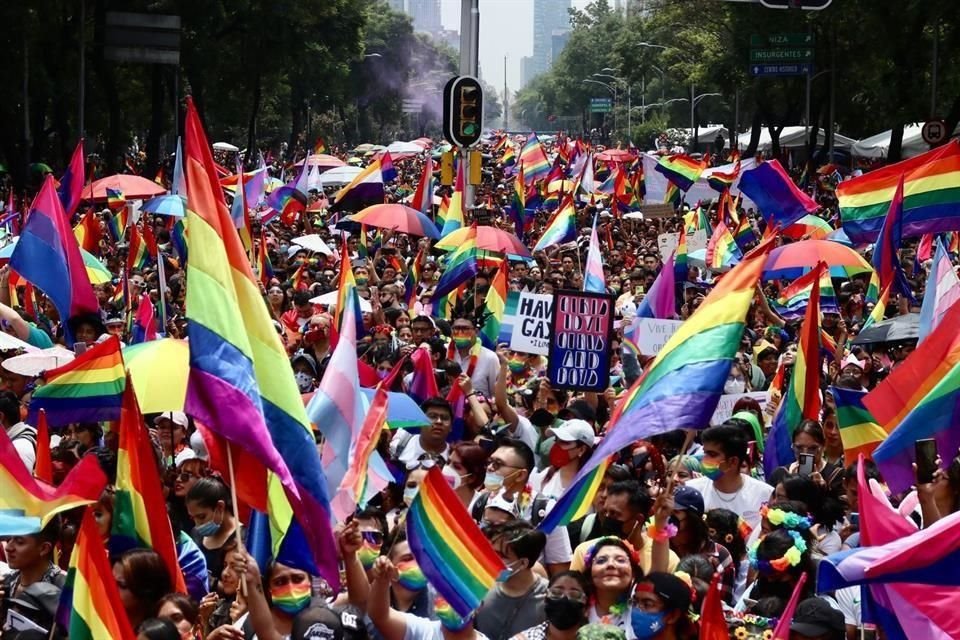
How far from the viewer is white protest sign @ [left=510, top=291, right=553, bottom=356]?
36.4 ft

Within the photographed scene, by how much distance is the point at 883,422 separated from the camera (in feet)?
25.1

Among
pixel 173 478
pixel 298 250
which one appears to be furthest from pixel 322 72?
pixel 173 478

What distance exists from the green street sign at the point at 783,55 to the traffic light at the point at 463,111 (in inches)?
892

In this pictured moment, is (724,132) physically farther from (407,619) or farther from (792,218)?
(407,619)

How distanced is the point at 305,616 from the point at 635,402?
6.36 ft

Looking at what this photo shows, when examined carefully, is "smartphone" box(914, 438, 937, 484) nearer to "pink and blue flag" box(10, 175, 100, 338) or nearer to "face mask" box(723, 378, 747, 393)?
"face mask" box(723, 378, 747, 393)

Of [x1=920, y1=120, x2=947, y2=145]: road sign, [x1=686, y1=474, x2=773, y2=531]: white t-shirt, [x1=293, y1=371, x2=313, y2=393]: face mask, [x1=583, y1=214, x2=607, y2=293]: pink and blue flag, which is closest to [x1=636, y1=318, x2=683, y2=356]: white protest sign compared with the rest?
[x1=583, y1=214, x2=607, y2=293]: pink and blue flag

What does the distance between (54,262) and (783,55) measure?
101 feet

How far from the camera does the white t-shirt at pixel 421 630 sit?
18.6 ft

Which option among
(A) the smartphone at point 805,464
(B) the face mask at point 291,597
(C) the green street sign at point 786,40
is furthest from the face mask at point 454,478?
(C) the green street sign at point 786,40

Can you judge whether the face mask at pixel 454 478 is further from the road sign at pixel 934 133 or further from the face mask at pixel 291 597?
the road sign at pixel 934 133

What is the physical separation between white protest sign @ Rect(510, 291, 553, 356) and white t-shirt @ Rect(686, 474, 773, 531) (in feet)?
11.4

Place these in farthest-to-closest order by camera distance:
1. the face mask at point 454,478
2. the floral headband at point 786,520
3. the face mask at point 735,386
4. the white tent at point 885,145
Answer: the white tent at point 885,145 → the face mask at point 735,386 → the face mask at point 454,478 → the floral headband at point 786,520

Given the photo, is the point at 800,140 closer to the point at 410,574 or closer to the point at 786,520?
the point at 786,520
